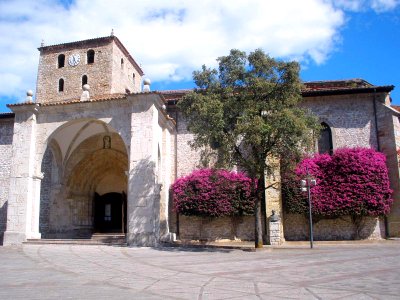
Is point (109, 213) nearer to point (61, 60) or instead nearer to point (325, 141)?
point (61, 60)

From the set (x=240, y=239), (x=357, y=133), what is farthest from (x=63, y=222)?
(x=357, y=133)

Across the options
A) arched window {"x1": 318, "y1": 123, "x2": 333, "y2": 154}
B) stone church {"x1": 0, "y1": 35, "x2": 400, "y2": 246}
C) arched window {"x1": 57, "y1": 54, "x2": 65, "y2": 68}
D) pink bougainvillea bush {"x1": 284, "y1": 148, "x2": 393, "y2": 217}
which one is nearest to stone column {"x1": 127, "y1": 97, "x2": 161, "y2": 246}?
stone church {"x1": 0, "y1": 35, "x2": 400, "y2": 246}

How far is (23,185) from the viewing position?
56.2 ft

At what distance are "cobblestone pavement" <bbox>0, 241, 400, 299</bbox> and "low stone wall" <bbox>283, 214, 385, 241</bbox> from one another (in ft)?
26.3

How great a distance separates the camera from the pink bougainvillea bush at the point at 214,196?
19.8 meters

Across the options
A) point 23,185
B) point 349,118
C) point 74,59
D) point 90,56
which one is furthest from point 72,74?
point 349,118

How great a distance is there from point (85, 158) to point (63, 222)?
373cm

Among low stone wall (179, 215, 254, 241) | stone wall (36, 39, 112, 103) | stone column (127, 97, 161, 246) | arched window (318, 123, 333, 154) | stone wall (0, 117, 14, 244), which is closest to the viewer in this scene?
stone column (127, 97, 161, 246)

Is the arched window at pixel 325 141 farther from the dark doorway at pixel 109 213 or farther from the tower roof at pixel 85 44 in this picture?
the tower roof at pixel 85 44

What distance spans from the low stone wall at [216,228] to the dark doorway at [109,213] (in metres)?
4.45

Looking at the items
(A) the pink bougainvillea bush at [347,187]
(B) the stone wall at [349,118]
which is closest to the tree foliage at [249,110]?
(A) the pink bougainvillea bush at [347,187]

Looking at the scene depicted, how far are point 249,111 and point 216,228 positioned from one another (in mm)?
8496

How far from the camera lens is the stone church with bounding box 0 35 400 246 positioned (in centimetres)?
1619

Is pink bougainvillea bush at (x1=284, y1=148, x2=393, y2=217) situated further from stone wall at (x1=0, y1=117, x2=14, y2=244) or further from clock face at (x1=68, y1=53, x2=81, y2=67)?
clock face at (x1=68, y1=53, x2=81, y2=67)
